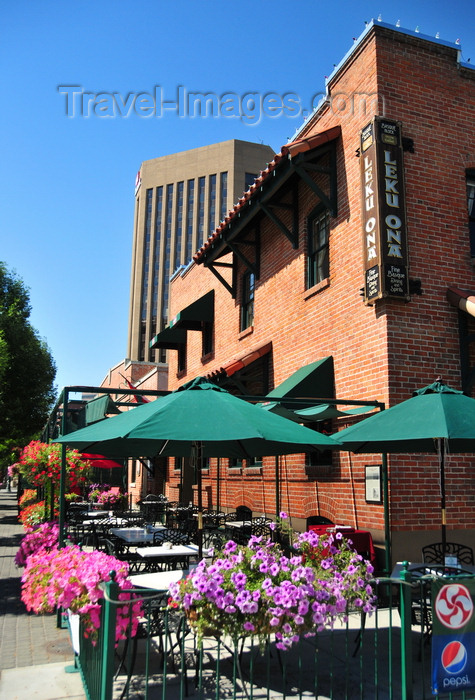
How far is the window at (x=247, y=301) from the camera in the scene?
1545 cm

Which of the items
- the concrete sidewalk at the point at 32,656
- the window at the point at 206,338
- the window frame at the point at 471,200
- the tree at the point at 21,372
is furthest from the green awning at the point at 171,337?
the window frame at the point at 471,200

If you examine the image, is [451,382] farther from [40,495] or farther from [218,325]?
[40,495]

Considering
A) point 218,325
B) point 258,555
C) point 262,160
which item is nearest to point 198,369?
point 218,325

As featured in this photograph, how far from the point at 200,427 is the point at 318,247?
734 centimetres

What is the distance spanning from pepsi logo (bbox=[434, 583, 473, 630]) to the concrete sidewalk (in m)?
3.09

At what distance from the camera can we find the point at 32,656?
21.0 ft

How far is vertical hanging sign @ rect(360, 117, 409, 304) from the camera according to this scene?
9039 mm

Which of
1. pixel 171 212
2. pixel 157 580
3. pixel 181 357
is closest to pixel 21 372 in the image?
pixel 181 357

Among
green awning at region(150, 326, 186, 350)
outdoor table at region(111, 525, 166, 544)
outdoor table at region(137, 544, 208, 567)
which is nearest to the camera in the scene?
outdoor table at region(137, 544, 208, 567)

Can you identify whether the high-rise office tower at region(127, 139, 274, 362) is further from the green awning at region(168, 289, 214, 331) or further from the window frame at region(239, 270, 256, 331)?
the window frame at region(239, 270, 256, 331)

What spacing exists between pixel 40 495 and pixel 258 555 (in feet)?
43.3

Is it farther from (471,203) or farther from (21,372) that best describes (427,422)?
(21,372)

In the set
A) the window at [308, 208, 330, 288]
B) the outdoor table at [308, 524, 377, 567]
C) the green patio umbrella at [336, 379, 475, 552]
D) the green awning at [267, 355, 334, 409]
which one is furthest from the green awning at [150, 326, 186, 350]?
the green patio umbrella at [336, 379, 475, 552]

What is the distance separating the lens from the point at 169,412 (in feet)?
18.2
